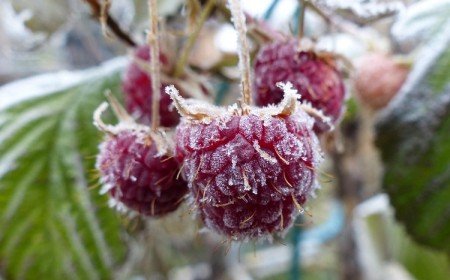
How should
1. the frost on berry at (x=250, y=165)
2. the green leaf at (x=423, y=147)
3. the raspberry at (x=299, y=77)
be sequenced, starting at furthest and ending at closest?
1. the green leaf at (x=423, y=147)
2. the raspberry at (x=299, y=77)
3. the frost on berry at (x=250, y=165)

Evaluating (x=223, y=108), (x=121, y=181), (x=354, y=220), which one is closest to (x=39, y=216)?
(x=121, y=181)

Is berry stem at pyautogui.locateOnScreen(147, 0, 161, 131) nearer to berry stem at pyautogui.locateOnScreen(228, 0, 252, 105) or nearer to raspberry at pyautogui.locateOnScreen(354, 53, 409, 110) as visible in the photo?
berry stem at pyautogui.locateOnScreen(228, 0, 252, 105)

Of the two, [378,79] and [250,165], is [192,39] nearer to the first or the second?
[250,165]

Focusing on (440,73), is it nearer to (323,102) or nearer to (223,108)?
(323,102)

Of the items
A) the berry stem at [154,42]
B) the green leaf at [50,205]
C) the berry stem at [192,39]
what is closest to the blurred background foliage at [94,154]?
the green leaf at [50,205]

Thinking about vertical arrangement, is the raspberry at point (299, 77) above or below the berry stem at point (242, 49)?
below

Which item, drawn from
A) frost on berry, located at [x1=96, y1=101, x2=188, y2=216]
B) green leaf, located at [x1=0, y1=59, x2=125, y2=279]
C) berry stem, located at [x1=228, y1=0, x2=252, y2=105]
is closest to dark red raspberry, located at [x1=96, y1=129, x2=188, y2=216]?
frost on berry, located at [x1=96, y1=101, x2=188, y2=216]

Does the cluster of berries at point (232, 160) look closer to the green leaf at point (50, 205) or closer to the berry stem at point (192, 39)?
the berry stem at point (192, 39)
